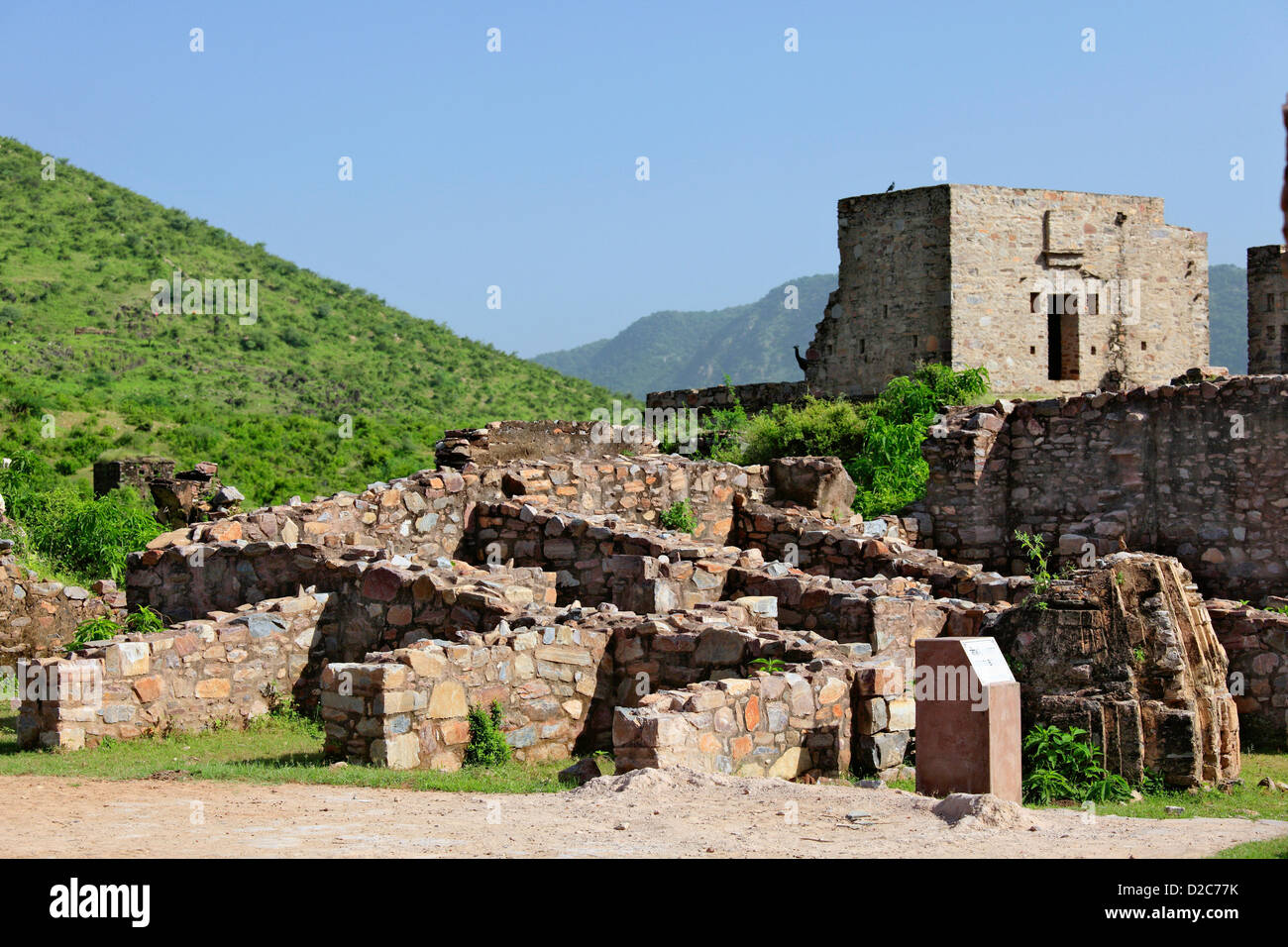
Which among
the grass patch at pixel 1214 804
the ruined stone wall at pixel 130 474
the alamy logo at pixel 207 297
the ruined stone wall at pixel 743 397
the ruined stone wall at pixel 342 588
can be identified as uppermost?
the alamy logo at pixel 207 297

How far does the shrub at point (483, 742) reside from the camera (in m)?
9.30

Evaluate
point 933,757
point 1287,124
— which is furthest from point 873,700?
point 1287,124

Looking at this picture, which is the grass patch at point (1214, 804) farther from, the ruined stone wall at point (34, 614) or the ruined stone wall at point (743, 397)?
the ruined stone wall at point (743, 397)

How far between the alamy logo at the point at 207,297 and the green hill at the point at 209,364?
0.48 m

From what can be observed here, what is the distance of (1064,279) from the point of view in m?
21.0

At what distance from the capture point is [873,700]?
30.3 feet

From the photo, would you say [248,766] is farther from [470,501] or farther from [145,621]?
[470,501]

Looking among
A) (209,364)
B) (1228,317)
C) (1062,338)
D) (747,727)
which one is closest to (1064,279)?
(1062,338)

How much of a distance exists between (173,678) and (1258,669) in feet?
28.7

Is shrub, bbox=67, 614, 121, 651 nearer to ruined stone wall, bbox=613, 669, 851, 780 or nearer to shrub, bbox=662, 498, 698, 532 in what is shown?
ruined stone wall, bbox=613, 669, 851, 780

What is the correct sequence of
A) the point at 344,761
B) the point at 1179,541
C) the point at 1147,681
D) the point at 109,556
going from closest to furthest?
the point at 344,761 < the point at 1147,681 < the point at 1179,541 < the point at 109,556

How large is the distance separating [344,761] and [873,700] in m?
3.53

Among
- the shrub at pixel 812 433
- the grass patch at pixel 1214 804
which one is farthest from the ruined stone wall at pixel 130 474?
the grass patch at pixel 1214 804
